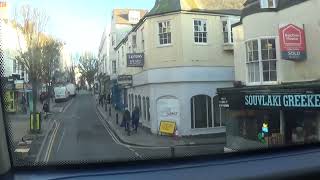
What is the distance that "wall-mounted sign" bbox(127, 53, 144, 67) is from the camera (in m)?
1.77

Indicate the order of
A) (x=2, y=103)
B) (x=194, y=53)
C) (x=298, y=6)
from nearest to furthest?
(x=2, y=103)
(x=194, y=53)
(x=298, y=6)

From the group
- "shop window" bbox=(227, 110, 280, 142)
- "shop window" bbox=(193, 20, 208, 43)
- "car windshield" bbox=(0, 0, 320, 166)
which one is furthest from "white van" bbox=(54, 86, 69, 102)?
"shop window" bbox=(227, 110, 280, 142)

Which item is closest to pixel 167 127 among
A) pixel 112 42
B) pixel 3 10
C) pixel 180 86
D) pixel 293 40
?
pixel 180 86

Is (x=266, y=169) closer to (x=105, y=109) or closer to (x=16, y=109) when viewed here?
(x=105, y=109)

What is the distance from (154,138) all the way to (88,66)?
372 mm

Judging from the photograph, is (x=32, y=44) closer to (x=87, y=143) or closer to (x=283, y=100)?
(x=87, y=143)

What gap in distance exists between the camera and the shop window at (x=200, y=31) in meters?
1.73

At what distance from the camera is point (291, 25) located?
1901 millimetres

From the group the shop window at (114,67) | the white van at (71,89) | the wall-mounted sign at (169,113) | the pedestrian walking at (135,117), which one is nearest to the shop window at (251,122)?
the wall-mounted sign at (169,113)

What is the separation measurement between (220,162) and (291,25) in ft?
2.09

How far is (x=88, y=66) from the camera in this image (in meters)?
1.72

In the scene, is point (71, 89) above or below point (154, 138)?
above

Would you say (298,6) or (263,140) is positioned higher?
(298,6)

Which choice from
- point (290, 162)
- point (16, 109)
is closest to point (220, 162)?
point (290, 162)
